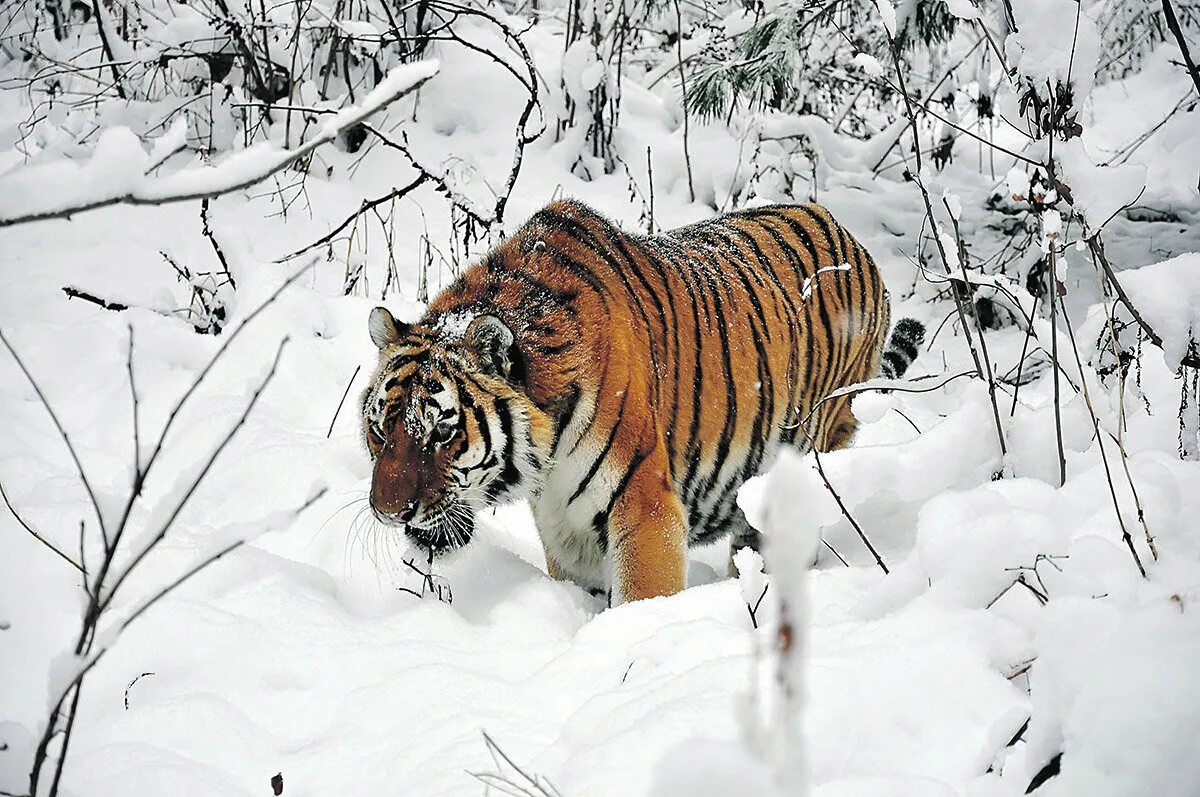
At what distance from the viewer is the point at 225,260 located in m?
4.06

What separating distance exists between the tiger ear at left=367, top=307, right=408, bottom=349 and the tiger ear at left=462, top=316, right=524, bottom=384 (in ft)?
0.79

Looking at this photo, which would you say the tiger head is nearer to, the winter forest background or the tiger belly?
the tiger belly

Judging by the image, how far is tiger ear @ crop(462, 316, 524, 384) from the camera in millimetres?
2369

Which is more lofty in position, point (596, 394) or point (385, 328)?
point (385, 328)

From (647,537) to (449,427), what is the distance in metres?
0.62

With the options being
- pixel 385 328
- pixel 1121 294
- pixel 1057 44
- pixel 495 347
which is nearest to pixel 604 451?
pixel 495 347

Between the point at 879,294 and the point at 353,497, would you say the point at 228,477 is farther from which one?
the point at 879,294

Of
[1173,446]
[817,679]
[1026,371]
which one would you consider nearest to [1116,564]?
[817,679]

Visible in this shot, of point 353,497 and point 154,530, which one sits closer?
point 154,530

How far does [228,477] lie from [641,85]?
17.6 feet

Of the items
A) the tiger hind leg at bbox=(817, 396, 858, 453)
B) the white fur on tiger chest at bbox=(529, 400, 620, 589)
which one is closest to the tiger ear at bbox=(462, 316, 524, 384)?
the white fur on tiger chest at bbox=(529, 400, 620, 589)

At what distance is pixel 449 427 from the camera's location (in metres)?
2.38

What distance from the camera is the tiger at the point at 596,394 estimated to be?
7.87 ft

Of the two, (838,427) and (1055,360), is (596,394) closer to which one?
(1055,360)
